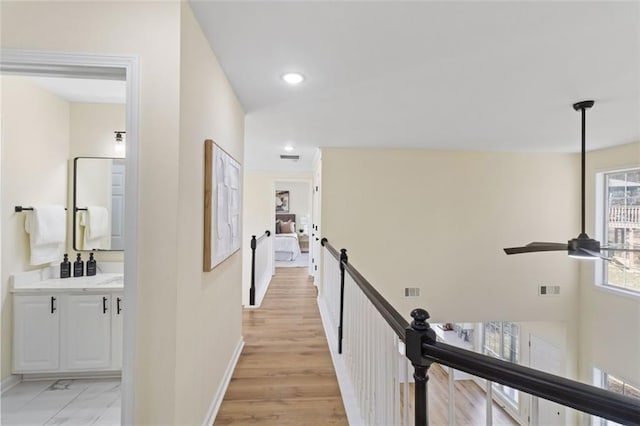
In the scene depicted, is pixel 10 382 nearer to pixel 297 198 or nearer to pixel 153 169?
pixel 153 169

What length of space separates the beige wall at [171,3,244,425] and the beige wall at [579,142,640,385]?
16.7ft

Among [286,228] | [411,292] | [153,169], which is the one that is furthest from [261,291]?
[286,228]

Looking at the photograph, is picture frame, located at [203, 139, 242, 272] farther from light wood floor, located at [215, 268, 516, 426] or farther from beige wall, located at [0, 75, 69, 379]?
beige wall, located at [0, 75, 69, 379]

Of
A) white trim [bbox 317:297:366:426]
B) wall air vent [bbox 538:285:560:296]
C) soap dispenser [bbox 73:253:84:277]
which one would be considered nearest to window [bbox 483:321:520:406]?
wall air vent [bbox 538:285:560:296]

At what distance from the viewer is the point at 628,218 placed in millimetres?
4129

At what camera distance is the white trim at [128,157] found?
4.25ft

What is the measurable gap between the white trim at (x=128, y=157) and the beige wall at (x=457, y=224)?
3194mm

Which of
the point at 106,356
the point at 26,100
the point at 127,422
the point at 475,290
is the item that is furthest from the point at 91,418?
the point at 475,290

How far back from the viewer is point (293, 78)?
216 cm

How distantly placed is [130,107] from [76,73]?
1.06 feet

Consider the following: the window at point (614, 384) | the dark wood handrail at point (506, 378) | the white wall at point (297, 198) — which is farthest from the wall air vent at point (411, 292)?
the white wall at point (297, 198)

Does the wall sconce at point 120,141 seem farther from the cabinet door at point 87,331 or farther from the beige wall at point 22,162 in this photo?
the cabinet door at point 87,331

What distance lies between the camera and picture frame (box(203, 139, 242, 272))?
5.68 ft

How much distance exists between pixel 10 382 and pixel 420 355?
10.2ft
